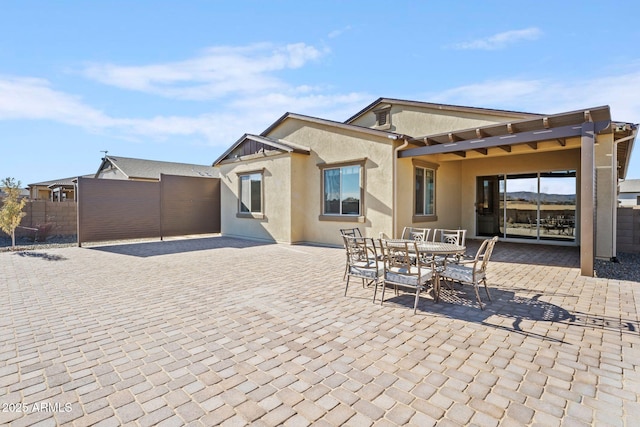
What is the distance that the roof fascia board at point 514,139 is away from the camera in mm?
6591

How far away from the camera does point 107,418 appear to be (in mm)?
2197

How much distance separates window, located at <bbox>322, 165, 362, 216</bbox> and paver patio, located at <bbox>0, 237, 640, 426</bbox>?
15.6 feet

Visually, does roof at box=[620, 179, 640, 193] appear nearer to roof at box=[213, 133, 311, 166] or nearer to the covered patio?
the covered patio

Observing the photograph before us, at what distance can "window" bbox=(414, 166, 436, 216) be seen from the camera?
417 inches

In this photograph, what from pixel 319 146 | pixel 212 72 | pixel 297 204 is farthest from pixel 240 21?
pixel 297 204

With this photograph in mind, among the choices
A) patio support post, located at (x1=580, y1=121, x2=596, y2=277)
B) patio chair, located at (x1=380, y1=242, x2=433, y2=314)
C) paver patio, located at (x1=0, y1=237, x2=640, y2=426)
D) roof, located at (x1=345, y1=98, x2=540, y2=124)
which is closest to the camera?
paver patio, located at (x1=0, y1=237, x2=640, y2=426)

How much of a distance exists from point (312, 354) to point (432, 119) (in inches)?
493

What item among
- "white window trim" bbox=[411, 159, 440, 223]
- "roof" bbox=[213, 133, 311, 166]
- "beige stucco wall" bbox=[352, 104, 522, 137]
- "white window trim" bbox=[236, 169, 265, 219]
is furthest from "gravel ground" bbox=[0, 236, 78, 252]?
"beige stucco wall" bbox=[352, 104, 522, 137]

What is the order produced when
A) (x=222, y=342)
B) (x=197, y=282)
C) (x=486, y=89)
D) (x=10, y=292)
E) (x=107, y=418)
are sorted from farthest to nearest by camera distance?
1. (x=486, y=89)
2. (x=197, y=282)
3. (x=10, y=292)
4. (x=222, y=342)
5. (x=107, y=418)

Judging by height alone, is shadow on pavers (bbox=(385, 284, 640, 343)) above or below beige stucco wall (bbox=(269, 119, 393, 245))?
below

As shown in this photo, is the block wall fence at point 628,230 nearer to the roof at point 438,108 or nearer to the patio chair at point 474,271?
the roof at point 438,108

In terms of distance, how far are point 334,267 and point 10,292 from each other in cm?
602

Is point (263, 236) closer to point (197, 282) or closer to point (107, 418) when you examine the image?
point (197, 282)

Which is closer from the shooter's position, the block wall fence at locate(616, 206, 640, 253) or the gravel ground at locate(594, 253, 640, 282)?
the gravel ground at locate(594, 253, 640, 282)
